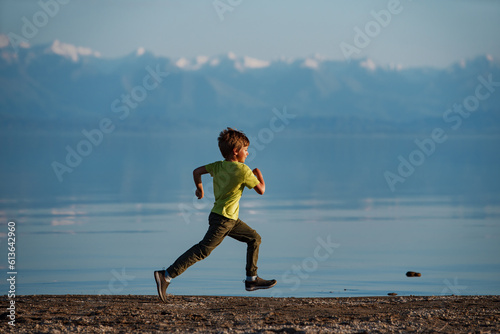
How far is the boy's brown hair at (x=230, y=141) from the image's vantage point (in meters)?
8.27

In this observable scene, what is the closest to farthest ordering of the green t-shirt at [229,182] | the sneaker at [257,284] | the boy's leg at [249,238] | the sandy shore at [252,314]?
the sandy shore at [252,314] → the green t-shirt at [229,182] → the boy's leg at [249,238] → the sneaker at [257,284]

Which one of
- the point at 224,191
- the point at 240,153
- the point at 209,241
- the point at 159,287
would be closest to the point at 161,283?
the point at 159,287

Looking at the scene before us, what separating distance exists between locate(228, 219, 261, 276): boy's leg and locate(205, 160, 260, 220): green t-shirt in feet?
0.59

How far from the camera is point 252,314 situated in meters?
7.53

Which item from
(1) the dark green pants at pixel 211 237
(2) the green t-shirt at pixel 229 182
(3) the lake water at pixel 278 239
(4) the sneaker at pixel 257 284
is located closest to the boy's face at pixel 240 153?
(2) the green t-shirt at pixel 229 182

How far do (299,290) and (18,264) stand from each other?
3957 mm

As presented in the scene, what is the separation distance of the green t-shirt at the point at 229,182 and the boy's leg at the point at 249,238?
18 centimetres

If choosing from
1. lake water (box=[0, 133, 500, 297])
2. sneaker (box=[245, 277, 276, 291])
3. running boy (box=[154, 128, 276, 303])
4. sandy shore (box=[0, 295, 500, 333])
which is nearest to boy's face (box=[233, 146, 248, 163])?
running boy (box=[154, 128, 276, 303])

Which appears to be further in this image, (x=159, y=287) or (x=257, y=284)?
(x=257, y=284)

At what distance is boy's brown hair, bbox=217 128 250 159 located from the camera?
8266mm

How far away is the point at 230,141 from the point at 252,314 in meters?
1.64

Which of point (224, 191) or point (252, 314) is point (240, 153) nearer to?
point (224, 191)

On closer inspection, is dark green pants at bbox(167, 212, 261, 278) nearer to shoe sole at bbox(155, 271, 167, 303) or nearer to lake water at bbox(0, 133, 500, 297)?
shoe sole at bbox(155, 271, 167, 303)

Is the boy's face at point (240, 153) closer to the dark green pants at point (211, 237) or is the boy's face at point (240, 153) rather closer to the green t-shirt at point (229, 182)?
the green t-shirt at point (229, 182)
